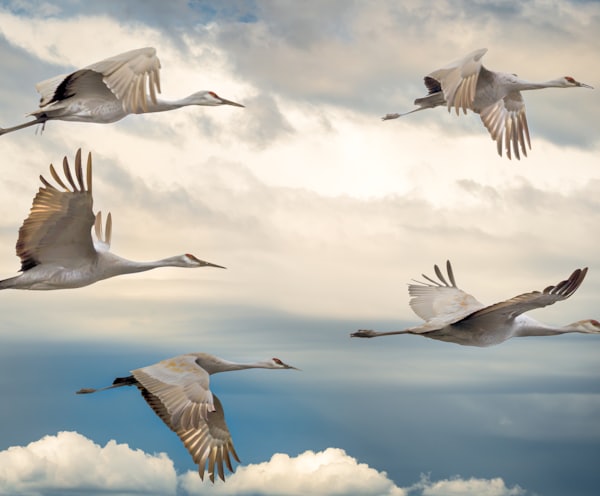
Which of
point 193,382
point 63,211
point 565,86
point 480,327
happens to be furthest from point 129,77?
point 565,86

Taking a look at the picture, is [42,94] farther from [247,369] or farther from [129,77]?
[247,369]

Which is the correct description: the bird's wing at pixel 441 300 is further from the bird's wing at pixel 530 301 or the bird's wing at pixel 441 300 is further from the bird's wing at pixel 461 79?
the bird's wing at pixel 461 79

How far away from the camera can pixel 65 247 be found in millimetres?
15352

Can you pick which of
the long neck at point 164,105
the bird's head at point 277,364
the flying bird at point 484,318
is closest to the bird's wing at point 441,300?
the flying bird at point 484,318

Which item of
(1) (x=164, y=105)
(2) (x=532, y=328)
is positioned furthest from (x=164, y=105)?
(2) (x=532, y=328)

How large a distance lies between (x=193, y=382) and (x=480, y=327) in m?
4.37

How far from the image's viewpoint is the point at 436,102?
19.4 metres

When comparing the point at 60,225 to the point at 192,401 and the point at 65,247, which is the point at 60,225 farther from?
the point at 192,401

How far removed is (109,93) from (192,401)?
530cm

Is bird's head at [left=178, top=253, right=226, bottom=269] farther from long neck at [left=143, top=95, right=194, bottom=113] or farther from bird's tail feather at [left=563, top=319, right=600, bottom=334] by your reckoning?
bird's tail feather at [left=563, top=319, right=600, bottom=334]

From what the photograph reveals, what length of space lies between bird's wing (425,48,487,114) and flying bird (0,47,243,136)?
354 centimetres

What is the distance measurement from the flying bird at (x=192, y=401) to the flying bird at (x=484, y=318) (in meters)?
2.41

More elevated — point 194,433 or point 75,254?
point 75,254

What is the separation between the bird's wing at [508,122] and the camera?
19891mm
